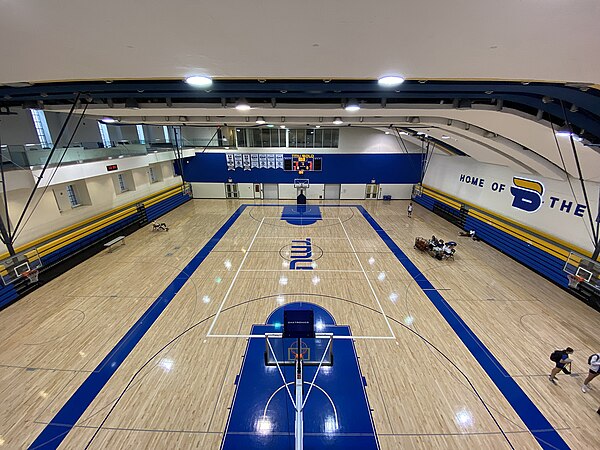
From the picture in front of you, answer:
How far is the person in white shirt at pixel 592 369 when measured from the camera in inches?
218

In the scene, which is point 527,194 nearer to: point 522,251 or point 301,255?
point 522,251

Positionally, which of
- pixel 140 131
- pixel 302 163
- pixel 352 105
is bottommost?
pixel 302 163

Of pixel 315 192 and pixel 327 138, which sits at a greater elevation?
pixel 327 138

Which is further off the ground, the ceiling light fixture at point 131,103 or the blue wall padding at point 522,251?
the ceiling light fixture at point 131,103

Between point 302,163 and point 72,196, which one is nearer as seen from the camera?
point 72,196

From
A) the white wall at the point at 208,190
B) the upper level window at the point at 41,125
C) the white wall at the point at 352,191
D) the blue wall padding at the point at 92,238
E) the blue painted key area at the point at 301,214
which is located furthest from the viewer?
the white wall at the point at 208,190

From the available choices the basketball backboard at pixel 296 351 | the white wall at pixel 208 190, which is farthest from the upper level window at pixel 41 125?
the basketball backboard at pixel 296 351

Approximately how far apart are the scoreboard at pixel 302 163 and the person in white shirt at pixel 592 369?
17712 millimetres

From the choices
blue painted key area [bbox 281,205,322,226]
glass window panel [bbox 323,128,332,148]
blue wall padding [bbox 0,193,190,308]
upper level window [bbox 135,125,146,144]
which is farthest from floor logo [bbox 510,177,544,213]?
upper level window [bbox 135,125,146,144]

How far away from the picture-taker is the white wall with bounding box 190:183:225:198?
2175 centimetres

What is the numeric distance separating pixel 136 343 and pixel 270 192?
1605cm

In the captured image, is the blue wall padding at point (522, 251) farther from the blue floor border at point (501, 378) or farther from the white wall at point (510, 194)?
the blue floor border at point (501, 378)

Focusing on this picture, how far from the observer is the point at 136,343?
7.07 metres

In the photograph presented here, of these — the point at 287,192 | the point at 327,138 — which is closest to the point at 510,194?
the point at 327,138
